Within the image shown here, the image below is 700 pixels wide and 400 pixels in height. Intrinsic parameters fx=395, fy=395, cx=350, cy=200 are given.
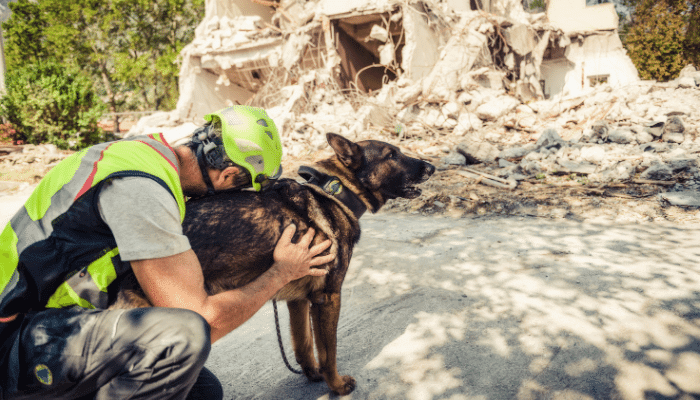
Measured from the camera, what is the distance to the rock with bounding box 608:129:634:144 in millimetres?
8016

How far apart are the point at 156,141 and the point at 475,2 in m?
17.1

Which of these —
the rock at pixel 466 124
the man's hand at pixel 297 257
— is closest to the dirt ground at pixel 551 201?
the rock at pixel 466 124

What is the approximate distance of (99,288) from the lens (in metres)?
1.60

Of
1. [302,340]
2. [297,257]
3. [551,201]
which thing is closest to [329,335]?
[302,340]

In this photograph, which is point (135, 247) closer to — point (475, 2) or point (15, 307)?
point (15, 307)

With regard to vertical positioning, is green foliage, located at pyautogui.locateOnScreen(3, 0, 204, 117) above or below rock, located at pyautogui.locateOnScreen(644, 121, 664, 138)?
above

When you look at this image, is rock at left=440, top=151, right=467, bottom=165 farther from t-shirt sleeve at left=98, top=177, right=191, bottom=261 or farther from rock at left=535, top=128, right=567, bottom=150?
t-shirt sleeve at left=98, top=177, right=191, bottom=261

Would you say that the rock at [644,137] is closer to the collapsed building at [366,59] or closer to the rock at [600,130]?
the rock at [600,130]

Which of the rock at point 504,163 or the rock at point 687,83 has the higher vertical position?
the rock at point 687,83

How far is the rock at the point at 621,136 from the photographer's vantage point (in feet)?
26.3

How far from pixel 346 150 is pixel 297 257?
106 centimetres

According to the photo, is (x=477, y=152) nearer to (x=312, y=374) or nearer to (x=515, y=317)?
(x=515, y=317)

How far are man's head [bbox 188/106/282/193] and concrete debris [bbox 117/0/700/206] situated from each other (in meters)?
5.79

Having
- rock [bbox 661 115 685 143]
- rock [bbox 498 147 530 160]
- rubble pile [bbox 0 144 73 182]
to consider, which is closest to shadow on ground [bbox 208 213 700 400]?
rock [bbox 498 147 530 160]
